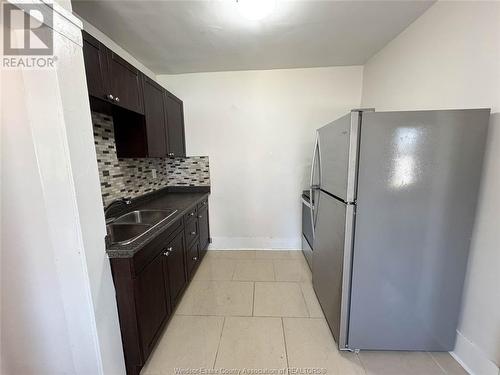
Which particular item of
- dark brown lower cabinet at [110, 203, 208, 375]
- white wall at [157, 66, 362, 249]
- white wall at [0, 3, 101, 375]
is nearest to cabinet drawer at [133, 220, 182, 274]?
dark brown lower cabinet at [110, 203, 208, 375]

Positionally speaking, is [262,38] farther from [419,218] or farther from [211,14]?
[419,218]

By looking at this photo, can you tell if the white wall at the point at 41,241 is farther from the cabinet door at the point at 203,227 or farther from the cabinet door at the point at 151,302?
the cabinet door at the point at 203,227

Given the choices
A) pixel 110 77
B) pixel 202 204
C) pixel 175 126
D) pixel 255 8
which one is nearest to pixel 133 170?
pixel 175 126

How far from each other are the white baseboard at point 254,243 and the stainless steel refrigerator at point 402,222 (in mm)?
1624

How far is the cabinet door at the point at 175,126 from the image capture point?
Result: 259 centimetres

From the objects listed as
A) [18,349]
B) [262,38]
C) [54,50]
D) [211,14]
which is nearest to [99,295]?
[18,349]

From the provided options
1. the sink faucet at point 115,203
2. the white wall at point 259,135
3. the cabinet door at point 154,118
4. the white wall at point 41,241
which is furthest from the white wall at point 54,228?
the white wall at point 259,135

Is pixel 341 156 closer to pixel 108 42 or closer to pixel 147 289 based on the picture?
pixel 147 289

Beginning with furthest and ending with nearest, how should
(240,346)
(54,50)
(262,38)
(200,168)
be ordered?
(200,168), (262,38), (240,346), (54,50)

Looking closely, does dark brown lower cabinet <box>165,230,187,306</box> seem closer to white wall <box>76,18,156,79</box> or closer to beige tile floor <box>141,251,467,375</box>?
beige tile floor <box>141,251,467,375</box>

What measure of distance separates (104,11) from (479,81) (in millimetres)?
2671

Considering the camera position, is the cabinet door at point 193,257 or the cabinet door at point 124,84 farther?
the cabinet door at point 193,257

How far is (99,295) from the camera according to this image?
1.16 metres

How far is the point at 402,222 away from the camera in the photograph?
139cm
